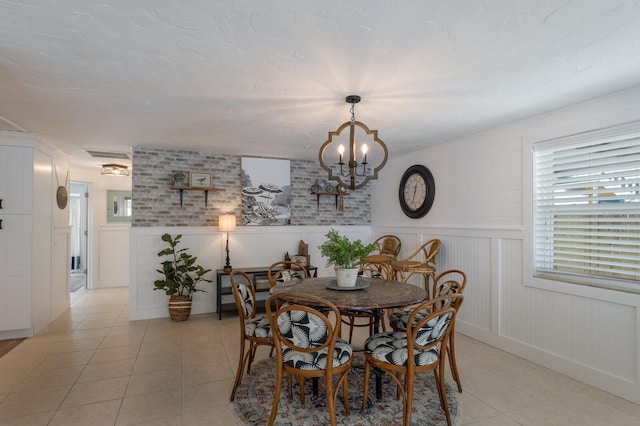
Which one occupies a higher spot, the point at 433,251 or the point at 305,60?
the point at 305,60

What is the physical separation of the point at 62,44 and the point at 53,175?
3.62 metres

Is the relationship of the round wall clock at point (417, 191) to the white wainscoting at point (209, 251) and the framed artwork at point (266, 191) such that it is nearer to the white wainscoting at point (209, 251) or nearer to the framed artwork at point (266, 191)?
the white wainscoting at point (209, 251)

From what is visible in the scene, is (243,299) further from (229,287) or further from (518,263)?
(518,263)

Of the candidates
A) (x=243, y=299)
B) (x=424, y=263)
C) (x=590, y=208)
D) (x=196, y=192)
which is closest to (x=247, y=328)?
(x=243, y=299)

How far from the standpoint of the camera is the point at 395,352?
2.30 m

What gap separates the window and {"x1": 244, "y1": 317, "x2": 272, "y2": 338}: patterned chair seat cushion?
8.81ft

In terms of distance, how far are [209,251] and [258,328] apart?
2708 mm

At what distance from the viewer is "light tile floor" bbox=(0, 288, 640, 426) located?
7.96 feet

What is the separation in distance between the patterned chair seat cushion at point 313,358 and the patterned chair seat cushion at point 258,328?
1.54 feet

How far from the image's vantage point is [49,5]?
1.61 metres

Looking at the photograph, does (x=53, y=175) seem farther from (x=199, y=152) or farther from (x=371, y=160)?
(x=371, y=160)

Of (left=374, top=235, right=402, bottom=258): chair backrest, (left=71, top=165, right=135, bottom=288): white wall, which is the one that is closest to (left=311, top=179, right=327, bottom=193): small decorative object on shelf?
(left=374, top=235, right=402, bottom=258): chair backrest

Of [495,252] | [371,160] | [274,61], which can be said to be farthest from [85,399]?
[371,160]

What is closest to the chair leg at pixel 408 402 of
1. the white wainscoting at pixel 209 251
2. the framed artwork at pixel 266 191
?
the white wainscoting at pixel 209 251
